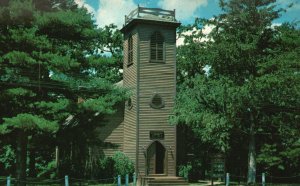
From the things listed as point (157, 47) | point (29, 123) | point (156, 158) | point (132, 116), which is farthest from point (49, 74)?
point (156, 158)

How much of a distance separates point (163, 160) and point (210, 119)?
17.6ft

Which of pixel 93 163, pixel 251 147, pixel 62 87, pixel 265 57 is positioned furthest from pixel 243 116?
pixel 62 87

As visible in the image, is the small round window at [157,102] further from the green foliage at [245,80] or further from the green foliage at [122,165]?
the green foliage at [122,165]

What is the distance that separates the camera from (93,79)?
26.0 m

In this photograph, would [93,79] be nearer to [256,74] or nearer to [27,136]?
[27,136]

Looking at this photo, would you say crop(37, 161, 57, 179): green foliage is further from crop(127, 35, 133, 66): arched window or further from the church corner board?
crop(127, 35, 133, 66): arched window

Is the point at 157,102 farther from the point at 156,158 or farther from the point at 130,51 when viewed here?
the point at 130,51

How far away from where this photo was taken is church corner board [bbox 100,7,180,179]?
3155cm

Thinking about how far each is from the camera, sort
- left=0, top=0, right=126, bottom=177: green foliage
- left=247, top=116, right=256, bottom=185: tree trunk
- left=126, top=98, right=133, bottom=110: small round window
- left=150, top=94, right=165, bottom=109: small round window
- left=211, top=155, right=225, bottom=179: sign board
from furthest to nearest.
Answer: left=126, top=98, right=133, bottom=110: small round window < left=150, top=94, right=165, bottom=109: small round window < left=247, top=116, right=256, bottom=185: tree trunk < left=211, top=155, right=225, bottom=179: sign board < left=0, top=0, right=126, bottom=177: green foliage

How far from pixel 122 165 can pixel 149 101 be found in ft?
16.1

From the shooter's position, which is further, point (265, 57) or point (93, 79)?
point (265, 57)

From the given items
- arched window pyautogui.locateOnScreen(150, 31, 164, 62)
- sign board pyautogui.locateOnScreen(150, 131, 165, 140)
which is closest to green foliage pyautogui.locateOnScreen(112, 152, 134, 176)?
sign board pyautogui.locateOnScreen(150, 131, 165, 140)

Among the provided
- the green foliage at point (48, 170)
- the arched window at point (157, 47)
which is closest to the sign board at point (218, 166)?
the arched window at point (157, 47)

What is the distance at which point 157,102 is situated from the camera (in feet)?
106
